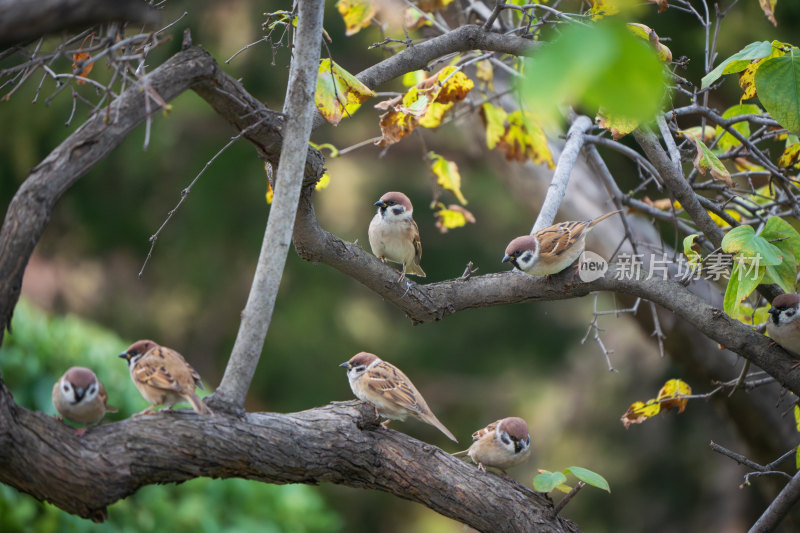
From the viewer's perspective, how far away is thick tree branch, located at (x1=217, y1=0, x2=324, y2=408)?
2041mm

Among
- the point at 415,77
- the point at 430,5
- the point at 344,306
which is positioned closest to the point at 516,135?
the point at 415,77

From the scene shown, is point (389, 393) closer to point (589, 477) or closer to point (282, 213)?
point (589, 477)

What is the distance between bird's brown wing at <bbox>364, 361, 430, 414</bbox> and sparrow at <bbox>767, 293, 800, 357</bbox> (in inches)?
52.1

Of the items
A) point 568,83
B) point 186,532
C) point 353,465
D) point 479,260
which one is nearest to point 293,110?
point 353,465

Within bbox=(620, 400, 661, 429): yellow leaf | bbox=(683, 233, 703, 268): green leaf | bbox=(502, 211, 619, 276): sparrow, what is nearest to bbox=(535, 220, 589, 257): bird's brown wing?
bbox=(502, 211, 619, 276): sparrow

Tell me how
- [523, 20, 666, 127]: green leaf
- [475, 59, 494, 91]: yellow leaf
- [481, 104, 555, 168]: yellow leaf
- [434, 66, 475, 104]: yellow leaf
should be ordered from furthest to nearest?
[475, 59, 494, 91]: yellow leaf → [481, 104, 555, 168]: yellow leaf → [434, 66, 475, 104]: yellow leaf → [523, 20, 666, 127]: green leaf

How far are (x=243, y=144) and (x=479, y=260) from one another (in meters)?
2.78

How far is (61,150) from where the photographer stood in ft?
5.91

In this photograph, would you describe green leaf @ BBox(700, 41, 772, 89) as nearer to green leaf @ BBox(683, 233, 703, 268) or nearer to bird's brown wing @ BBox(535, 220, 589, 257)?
green leaf @ BBox(683, 233, 703, 268)

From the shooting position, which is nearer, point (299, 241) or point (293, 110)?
point (293, 110)

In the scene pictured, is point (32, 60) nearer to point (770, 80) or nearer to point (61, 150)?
point (61, 150)

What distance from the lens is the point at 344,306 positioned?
8.04m

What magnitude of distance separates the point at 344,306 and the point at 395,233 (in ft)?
15.8

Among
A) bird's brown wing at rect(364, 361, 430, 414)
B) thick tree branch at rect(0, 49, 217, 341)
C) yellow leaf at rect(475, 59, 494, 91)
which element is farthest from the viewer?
yellow leaf at rect(475, 59, 494, 91)
